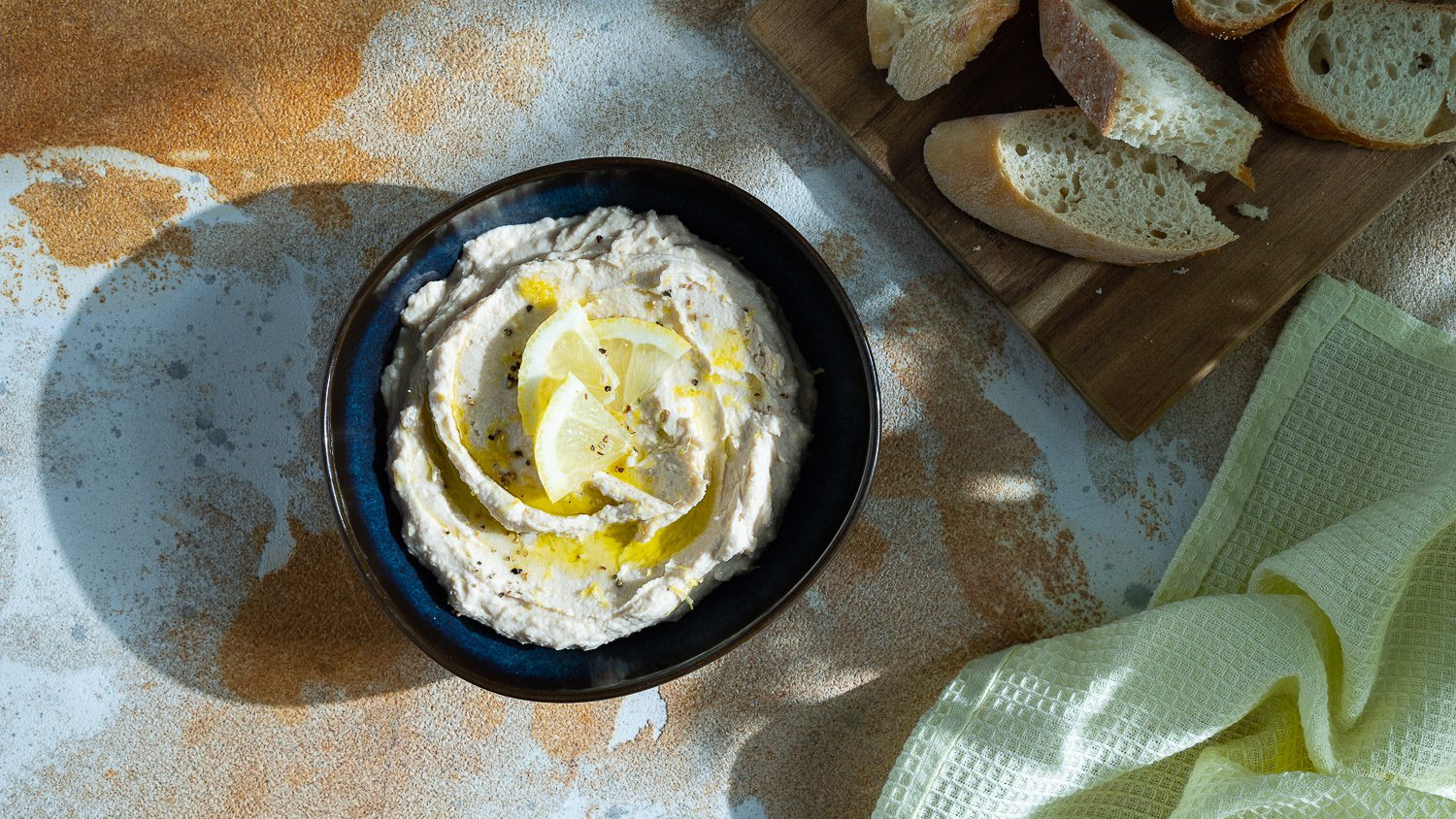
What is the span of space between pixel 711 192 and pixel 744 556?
0.55 m

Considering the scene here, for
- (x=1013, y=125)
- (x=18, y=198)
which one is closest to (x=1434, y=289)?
(x=1013, y=125)

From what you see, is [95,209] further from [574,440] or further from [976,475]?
[976,475]

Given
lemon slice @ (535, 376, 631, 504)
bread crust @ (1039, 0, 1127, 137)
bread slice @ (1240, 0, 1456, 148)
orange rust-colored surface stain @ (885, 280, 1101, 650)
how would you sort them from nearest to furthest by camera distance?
lemon slice @ (535, 376, 631, 504), bread crust @ (1039, 0, 1127, 137), bread slice @ (1240, 0, 1456, 148), orange rust-colored surface stain @ (885, 280, 1101, 650)

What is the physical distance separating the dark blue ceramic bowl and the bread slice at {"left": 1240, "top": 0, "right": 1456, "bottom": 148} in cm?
85

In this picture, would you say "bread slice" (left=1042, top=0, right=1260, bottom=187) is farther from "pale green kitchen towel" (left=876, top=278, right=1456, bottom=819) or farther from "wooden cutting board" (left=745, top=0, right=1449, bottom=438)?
"pale green kitchen towel" (left=876, top=278, right=1456, bottom=819)

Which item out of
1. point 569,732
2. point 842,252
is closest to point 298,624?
point 569,732

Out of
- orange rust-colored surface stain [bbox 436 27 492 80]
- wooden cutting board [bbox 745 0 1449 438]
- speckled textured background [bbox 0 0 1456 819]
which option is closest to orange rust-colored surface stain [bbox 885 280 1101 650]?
speckled textured background [bbox 0 0 1456 819]

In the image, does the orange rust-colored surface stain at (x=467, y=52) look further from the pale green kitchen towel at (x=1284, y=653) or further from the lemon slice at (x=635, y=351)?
the pale green kitchen towel at (x=1284, y=653)

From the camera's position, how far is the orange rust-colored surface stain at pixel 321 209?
68.3 inches

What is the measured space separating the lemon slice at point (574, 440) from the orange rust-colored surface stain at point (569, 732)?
20.5 inches

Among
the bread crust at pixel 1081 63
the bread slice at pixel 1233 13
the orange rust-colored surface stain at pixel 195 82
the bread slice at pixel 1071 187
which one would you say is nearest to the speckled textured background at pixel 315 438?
the orange rust-colored surface stain at pixel 195 82

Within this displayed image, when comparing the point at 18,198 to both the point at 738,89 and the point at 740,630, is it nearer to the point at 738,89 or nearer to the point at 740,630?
the point at 738,89

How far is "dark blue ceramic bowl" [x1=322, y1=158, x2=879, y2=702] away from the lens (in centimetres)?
146

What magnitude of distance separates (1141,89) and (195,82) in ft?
5.13
